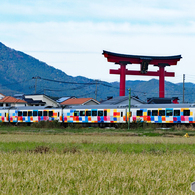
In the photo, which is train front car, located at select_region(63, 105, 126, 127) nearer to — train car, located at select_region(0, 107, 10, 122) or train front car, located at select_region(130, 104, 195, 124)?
train front car, located at select_region(130, 104, 195, 124)

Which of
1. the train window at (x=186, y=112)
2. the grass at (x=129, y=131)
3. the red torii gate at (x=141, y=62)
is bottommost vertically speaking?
the grass at (x=129, y=131)

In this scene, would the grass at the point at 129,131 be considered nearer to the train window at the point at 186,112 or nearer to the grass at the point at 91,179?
the train window at the point at 186,112

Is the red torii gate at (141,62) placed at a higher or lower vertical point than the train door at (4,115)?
higher

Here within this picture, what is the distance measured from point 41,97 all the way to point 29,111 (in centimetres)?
3836

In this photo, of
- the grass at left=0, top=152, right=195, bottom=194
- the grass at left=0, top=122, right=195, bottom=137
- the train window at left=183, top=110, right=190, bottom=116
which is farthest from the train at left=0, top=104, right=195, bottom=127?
the grass at left=0, top=152, right=195, bottom=194

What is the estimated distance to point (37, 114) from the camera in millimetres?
42844

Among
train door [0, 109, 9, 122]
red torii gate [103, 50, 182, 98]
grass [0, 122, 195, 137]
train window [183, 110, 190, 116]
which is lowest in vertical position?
grass [0, 122, 195, 137]

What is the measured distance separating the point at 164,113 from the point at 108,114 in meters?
6.04

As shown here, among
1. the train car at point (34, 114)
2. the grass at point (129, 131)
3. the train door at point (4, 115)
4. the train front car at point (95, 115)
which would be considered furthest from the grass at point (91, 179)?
the train door at point (4, 115)

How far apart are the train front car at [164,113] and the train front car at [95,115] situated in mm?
1576

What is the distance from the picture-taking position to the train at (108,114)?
3316cm

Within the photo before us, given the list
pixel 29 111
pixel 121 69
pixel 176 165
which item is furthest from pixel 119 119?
pixel 176 165

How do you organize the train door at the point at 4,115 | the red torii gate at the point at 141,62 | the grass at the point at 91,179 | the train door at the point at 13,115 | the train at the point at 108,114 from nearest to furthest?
the grass at the point at 91,179
the train at the point at 108,114
the train door at the point at 13,115
the train door at the point at 4,115
the red torii gate at the point at 141,62

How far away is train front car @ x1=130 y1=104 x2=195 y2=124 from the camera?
32656 millimetres
